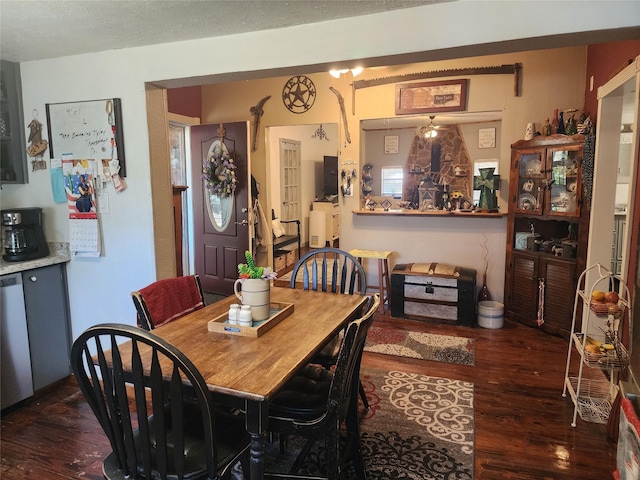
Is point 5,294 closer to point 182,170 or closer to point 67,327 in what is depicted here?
point 67,327

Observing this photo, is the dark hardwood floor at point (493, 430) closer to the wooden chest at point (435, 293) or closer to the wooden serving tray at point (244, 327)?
the wooden chest at point (435, 293)

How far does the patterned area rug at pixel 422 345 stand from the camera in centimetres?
335

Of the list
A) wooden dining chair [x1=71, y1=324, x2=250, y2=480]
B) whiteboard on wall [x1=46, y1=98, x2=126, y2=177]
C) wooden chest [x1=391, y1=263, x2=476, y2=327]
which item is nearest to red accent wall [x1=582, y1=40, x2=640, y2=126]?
wooden chest [x1=391, y1=263, x2=476, y2=327]

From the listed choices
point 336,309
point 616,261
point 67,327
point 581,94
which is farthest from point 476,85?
point 67,327

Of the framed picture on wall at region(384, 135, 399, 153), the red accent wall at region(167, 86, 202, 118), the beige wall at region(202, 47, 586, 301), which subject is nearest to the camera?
the beige wall at region(202, 47, 586, 301)

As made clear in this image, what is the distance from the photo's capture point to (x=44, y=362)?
2.77 m

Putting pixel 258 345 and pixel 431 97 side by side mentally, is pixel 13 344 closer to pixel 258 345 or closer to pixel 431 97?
pixel 258 345

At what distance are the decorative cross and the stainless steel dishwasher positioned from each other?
3851 millimetres

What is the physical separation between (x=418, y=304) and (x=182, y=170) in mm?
3223

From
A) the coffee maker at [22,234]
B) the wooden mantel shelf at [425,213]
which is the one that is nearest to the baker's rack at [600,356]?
the wooden mantel shelf at [425,213]

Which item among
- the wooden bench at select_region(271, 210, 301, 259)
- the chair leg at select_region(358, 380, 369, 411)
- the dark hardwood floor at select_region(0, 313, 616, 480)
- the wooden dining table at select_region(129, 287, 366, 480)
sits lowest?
the dark hardwood floor at select_region(0, 313, 616, 480)

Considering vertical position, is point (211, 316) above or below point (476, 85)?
below

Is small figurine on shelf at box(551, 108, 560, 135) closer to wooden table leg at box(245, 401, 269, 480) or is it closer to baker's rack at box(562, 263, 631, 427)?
baker's rack at box(562, 263, 631, 427)

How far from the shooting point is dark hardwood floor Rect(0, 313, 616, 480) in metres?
2.07
